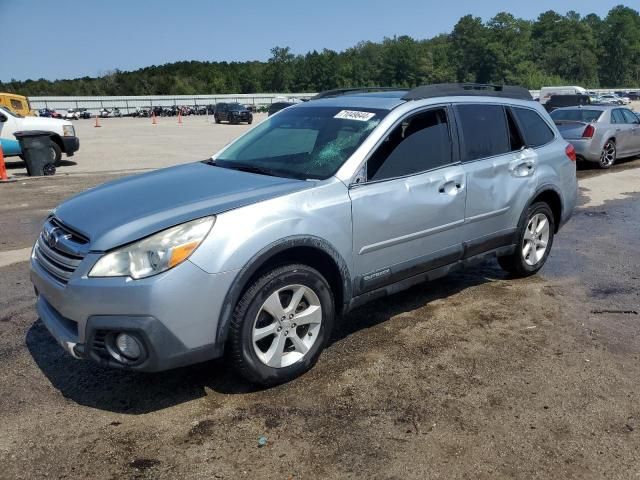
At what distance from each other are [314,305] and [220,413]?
848 mm

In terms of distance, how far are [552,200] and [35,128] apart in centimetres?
1320

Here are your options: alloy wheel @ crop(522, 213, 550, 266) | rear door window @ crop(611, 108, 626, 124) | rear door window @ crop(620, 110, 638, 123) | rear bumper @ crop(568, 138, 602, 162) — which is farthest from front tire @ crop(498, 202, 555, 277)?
rear door window @ crop(620, 110, 638, 123)

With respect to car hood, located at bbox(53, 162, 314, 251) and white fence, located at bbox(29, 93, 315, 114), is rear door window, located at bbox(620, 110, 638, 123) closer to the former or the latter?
car hood, located at bbox(53, 162, 314, 251)

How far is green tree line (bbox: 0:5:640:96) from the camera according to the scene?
128m

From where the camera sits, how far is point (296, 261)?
11.6 ft

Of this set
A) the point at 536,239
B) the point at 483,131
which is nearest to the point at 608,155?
the point at 536,239

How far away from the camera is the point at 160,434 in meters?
3.04

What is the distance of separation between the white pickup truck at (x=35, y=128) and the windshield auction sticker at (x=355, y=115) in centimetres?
1178

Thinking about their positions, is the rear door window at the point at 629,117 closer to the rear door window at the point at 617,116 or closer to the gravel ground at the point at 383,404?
the rear door window at the point at 617,116

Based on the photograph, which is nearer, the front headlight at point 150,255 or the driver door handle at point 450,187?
the front headlight at point 150,255

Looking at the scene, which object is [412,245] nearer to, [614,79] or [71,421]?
[71,421]

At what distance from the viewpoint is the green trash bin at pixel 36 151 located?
1323 cm

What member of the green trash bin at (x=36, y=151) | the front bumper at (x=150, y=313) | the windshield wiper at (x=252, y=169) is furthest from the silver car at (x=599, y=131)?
the front bumper at (x=150, y=313)

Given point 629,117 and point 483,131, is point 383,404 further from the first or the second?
point 629,117
